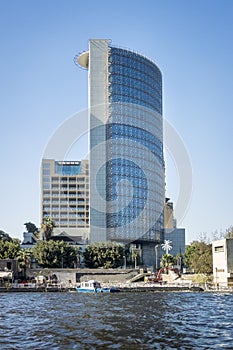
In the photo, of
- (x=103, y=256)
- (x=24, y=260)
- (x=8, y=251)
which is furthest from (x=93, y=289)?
(x=103, y=256)

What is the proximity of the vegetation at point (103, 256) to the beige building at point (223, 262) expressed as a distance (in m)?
42.3

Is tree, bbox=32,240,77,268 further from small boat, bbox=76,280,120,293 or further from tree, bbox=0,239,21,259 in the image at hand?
small boat, bbox=76,280,120,293

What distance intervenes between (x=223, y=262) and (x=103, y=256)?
1893 inches

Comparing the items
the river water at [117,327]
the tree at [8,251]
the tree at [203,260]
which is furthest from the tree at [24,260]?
the river water at [117,327]

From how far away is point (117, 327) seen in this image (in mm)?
43094

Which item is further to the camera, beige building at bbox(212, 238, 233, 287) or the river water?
beige building at bbox(212, 238, 233, 287)

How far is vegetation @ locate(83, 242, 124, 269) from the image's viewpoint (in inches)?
5940

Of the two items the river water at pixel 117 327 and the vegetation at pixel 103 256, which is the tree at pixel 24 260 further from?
the river water at pixel 117 327

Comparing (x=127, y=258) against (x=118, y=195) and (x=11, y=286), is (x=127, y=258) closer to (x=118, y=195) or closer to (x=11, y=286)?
(x=118, y=195)

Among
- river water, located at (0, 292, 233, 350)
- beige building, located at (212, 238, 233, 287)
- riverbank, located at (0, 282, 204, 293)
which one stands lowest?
riverbank, located at (0, 282, 204, 293)

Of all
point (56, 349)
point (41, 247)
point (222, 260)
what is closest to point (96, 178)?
point (41, 247)

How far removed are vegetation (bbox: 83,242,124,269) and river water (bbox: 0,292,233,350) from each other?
87671 mm

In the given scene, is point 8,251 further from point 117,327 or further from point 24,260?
point 117,327

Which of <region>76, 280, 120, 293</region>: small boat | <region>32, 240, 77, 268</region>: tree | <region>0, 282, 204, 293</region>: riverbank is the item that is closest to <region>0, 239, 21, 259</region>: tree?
<region>32, 240, 77, 268</region>: tree
